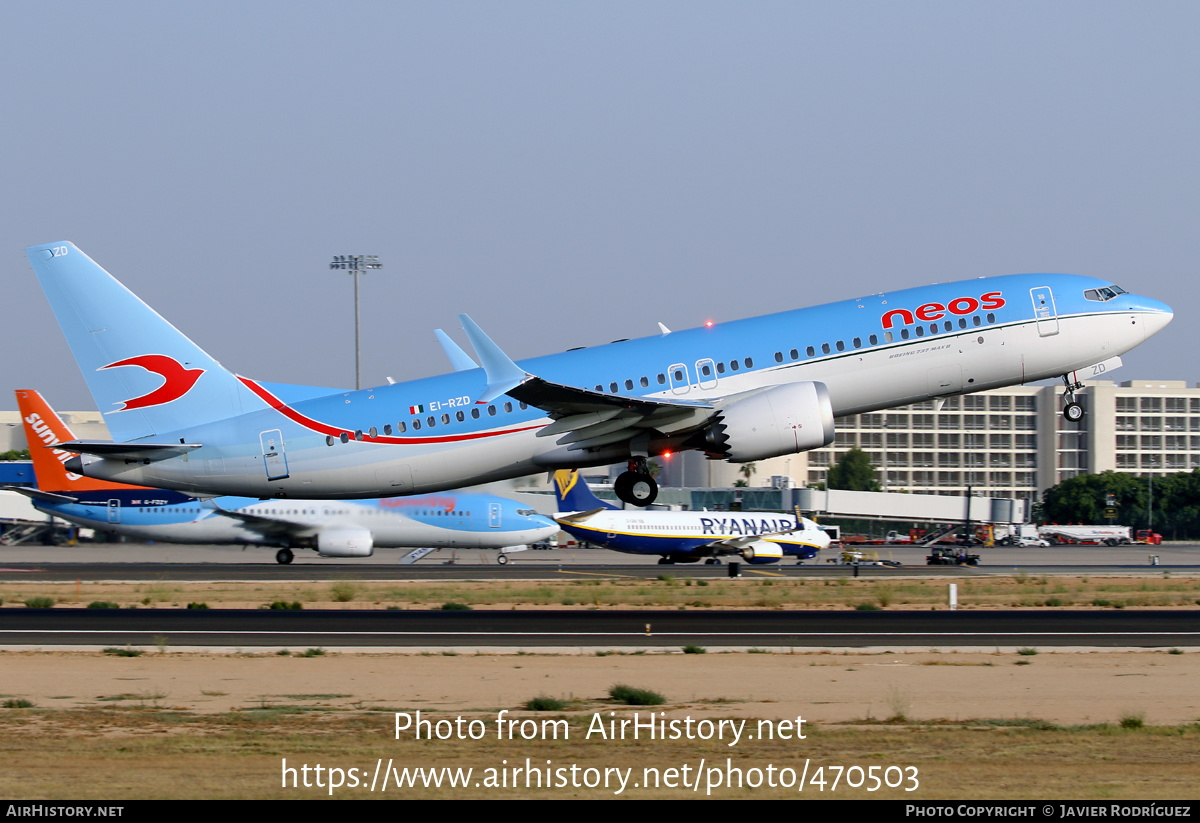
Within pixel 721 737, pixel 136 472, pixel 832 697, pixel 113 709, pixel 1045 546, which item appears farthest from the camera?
pixel 1045 546

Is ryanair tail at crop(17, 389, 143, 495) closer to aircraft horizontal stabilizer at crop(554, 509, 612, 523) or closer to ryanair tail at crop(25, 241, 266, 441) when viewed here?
aircraft horizontal stabilizer at crop(554, 509, 612, 523)

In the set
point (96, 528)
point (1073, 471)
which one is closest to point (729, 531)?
point (96, 528)

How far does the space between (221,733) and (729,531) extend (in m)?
56.4

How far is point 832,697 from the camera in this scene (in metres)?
23.4

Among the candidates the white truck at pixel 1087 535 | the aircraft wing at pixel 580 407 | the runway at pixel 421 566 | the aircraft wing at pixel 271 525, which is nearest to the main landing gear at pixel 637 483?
the aircraft wing at pixel 580 407

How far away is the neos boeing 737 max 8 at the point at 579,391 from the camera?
3425cm

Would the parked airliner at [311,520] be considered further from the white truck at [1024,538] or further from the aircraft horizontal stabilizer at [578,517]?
the white truck at [1024,538]

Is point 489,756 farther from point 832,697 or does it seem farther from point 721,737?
point 832,697

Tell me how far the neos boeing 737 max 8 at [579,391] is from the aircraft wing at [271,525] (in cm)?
3509

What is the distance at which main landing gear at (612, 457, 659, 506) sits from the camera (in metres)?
36.2

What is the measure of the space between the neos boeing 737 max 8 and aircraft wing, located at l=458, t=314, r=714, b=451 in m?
0.07

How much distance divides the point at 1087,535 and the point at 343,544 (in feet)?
303

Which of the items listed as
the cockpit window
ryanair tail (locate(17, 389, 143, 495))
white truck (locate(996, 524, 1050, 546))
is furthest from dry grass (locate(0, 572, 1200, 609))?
white truck (locate(996, 524, 1050, 546))

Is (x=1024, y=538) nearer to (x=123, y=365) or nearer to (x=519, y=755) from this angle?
(x=123, y=365)
